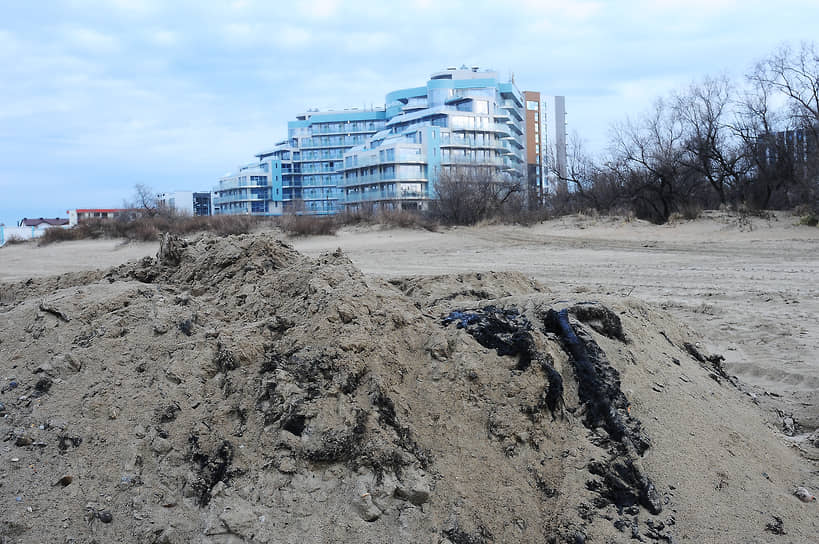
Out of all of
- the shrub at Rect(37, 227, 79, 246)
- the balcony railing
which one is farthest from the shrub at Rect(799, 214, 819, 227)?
the balcony railing

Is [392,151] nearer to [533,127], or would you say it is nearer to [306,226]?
[533,127]

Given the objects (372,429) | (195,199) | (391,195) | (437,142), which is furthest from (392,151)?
(372,429)

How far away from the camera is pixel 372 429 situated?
2.61 meters

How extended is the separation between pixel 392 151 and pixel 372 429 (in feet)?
177

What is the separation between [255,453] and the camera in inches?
102

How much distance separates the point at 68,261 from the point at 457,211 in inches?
603

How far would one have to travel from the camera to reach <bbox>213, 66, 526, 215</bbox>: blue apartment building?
55.8 meters

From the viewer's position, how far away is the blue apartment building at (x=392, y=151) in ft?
183

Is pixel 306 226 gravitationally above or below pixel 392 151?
below

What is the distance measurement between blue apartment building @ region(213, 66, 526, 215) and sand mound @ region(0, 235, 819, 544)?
38848 millimetres

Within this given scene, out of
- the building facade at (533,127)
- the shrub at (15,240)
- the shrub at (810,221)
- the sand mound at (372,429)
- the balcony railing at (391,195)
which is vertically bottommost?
the sand mound at (372,429)

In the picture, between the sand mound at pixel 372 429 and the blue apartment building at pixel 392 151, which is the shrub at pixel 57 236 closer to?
the sand mound at pixel 372 429

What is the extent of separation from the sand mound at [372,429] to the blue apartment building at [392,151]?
38848 millimetres

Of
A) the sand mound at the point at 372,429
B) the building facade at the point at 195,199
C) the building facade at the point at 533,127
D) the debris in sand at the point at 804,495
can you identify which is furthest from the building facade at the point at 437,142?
the debris in sand at the point at 804,495
